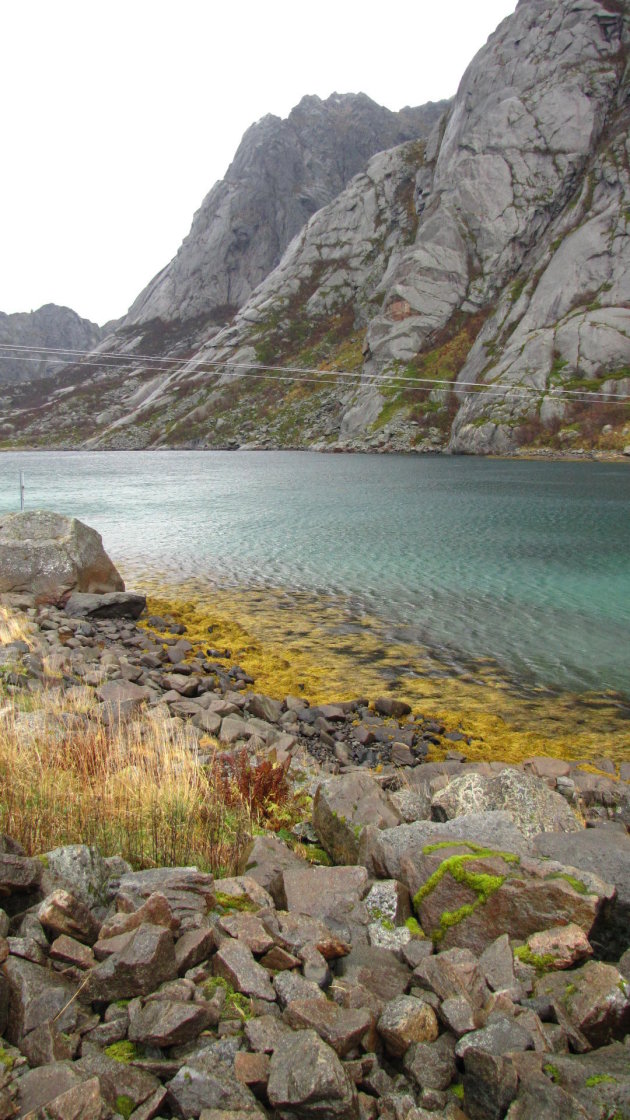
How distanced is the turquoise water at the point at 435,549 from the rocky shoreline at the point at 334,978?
39.8 feet

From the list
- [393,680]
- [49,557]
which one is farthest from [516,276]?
[393,680]

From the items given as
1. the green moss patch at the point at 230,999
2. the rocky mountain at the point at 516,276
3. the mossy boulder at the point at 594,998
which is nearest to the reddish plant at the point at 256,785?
the green moss patch at the point at 230,999

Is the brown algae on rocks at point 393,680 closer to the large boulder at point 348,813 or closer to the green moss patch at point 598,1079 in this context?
the large boulder at point 348,813

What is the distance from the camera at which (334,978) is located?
16.5 ft

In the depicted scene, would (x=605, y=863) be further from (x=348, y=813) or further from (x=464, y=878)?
(x=348, y=813)

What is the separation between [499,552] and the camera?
3347 cm

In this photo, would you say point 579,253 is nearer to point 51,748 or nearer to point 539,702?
point 539,702

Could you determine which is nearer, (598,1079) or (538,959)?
(598,1079)

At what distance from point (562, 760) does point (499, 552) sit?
2159 centimetres

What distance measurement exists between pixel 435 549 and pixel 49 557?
1943 cm

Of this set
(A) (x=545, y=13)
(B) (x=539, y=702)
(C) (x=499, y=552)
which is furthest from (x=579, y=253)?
(B) (x=539, y=702)

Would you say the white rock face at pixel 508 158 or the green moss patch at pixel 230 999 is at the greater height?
the white rock face at pixel 508 158

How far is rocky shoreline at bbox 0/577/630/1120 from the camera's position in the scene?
13.0ft

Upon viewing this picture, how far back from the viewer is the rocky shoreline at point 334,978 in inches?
156
